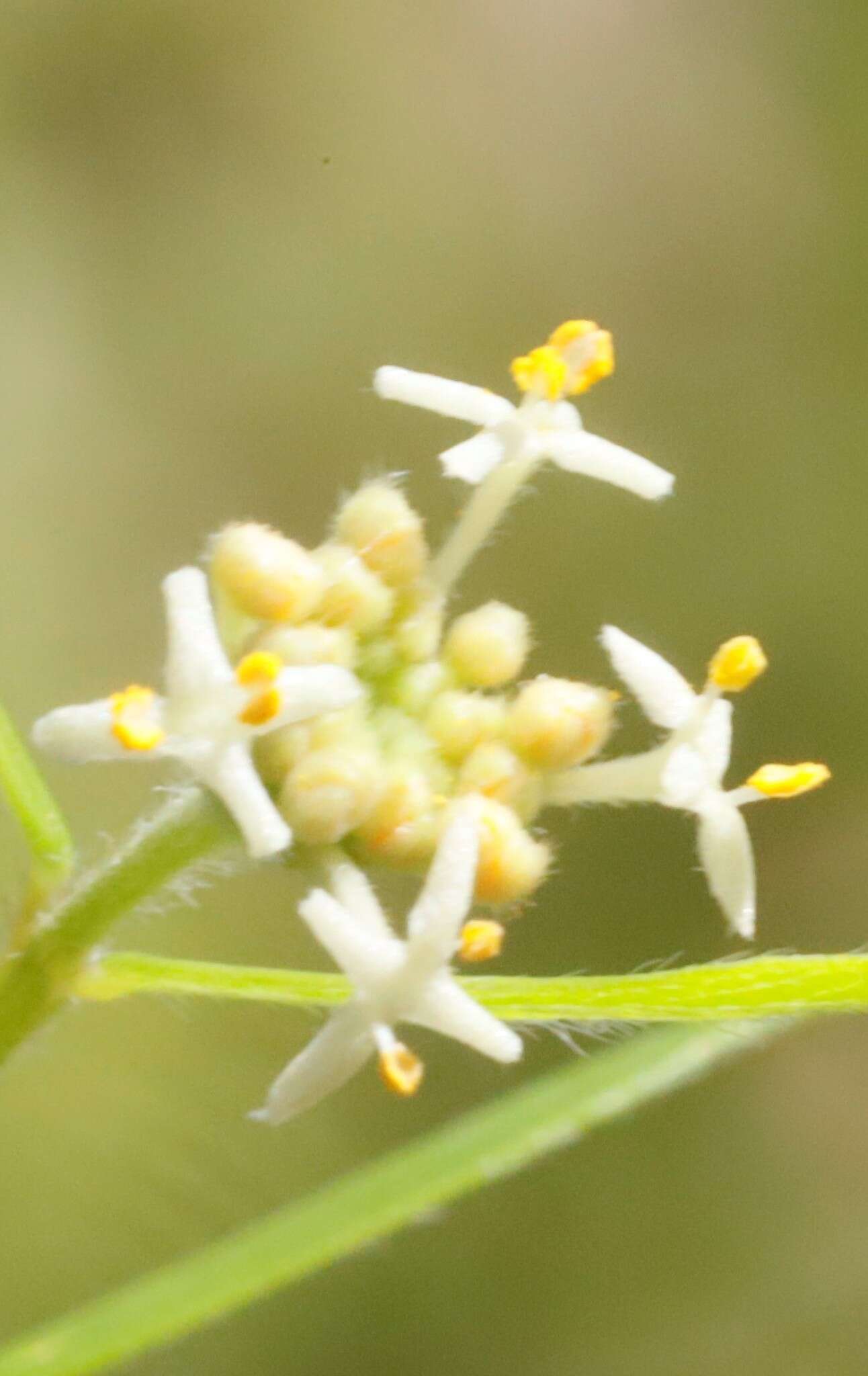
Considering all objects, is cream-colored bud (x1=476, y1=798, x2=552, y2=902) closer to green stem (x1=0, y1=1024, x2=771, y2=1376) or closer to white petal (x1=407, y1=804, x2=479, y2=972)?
white petal (x1=407, y1=804, x2=479, y2=972)

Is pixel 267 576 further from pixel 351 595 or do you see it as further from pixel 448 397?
pixel 448 397

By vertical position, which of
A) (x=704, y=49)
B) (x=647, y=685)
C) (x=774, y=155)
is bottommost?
(x=647, y=685)

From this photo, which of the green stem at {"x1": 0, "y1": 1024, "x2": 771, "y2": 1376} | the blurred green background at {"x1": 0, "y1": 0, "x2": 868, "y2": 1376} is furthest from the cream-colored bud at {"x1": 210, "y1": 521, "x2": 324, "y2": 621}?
the blurred green background at {"x1": 0, "y1": 0, "x2": 868, "y2": 1376}

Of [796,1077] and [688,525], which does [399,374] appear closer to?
[688,525]

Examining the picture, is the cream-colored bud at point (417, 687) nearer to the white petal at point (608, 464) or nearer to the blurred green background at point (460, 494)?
the white petal at point (608, 464)

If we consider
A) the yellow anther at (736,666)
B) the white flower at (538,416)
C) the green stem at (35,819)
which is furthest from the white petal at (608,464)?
the green stem at (35,819)

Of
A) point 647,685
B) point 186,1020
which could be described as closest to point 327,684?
point 647,685

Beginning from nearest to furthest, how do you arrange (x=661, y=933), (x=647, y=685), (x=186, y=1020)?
(x=647, y=685) < (x=186, y=1020) < (x=661, y=933)
